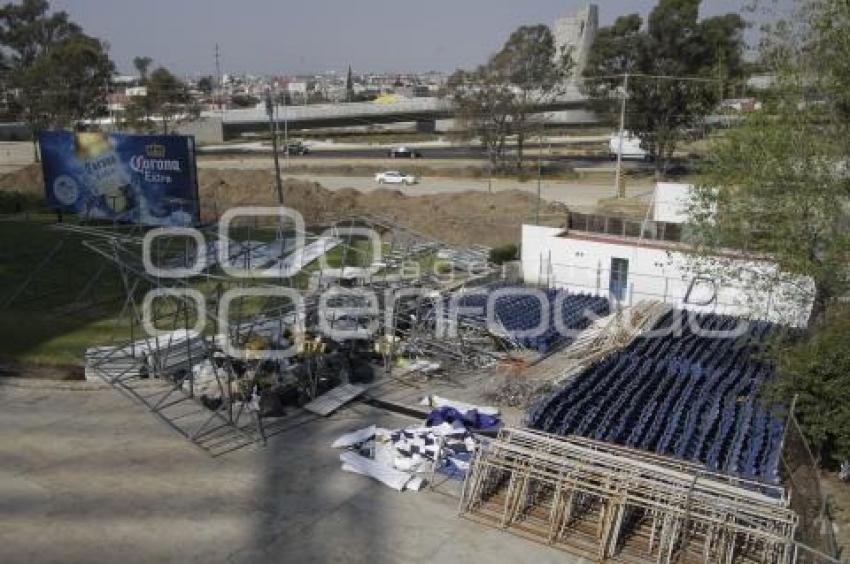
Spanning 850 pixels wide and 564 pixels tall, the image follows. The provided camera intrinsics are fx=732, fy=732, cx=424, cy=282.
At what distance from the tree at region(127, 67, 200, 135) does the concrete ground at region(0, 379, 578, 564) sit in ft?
204

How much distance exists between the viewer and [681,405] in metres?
15.4

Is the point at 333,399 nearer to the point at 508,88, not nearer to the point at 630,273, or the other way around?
the point at 630,273

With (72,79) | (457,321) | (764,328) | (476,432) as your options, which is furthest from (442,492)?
(72,79)

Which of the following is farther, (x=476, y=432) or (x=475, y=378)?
(x=475, y=378)

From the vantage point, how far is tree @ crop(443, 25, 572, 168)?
6084cm

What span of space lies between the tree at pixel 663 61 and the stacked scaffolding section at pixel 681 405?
114 feet

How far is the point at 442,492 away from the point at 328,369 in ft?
17.6

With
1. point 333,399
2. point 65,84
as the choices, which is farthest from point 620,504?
point 65,84

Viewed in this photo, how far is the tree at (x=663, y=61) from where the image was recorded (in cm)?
5106

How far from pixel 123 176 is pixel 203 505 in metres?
21.6

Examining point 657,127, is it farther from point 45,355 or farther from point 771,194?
point 45,355

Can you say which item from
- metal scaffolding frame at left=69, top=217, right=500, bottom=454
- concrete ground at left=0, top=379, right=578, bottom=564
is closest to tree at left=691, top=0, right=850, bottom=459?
concrete ground at left=0, top=379, right=578, bottom=564

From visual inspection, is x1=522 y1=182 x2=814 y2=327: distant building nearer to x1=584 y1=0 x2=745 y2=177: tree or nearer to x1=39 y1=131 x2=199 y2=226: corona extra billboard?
x1=39 y1=131 x2=199 y2=226: corona extra billboard

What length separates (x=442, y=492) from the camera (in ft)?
42.0
